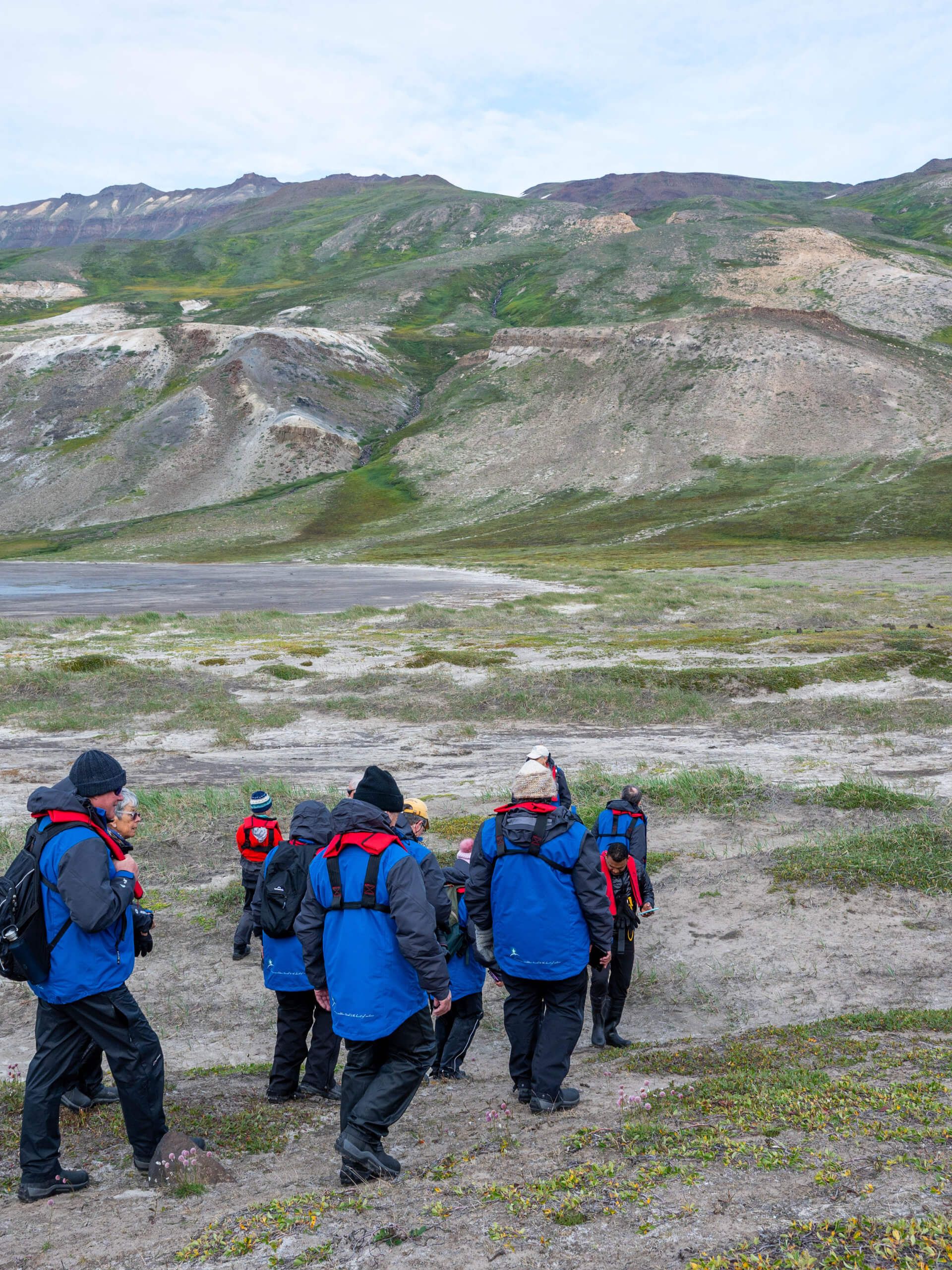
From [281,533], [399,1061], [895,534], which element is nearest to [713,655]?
[399,1061]

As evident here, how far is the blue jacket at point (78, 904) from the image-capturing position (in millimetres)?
6605

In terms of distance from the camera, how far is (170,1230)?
597 centimetres

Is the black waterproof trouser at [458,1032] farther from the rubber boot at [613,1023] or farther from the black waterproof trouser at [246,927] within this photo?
the black waterproof trouser at [246,927]

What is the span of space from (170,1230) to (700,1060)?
17.0 ft

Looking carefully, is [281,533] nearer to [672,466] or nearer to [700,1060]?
[672,466]

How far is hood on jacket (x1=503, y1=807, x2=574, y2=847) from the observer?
24.9ft

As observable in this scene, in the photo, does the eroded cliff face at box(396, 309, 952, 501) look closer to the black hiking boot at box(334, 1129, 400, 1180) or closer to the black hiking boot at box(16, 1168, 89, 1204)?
the black hiking boot at box(334, 1129, 400, 1180)

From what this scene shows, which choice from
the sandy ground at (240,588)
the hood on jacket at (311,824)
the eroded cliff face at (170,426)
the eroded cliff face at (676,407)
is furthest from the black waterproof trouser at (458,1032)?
the eroded cliff face at (170,426)

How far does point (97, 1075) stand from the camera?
8.60 meters

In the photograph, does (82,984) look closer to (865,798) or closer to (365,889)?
(365,889)

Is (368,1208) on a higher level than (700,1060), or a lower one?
higher

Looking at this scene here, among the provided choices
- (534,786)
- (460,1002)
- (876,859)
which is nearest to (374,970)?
(534,786)

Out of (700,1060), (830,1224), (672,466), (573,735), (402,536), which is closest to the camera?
(830,1224)

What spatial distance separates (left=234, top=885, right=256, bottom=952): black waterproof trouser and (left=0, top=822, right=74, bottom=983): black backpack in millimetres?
4399
